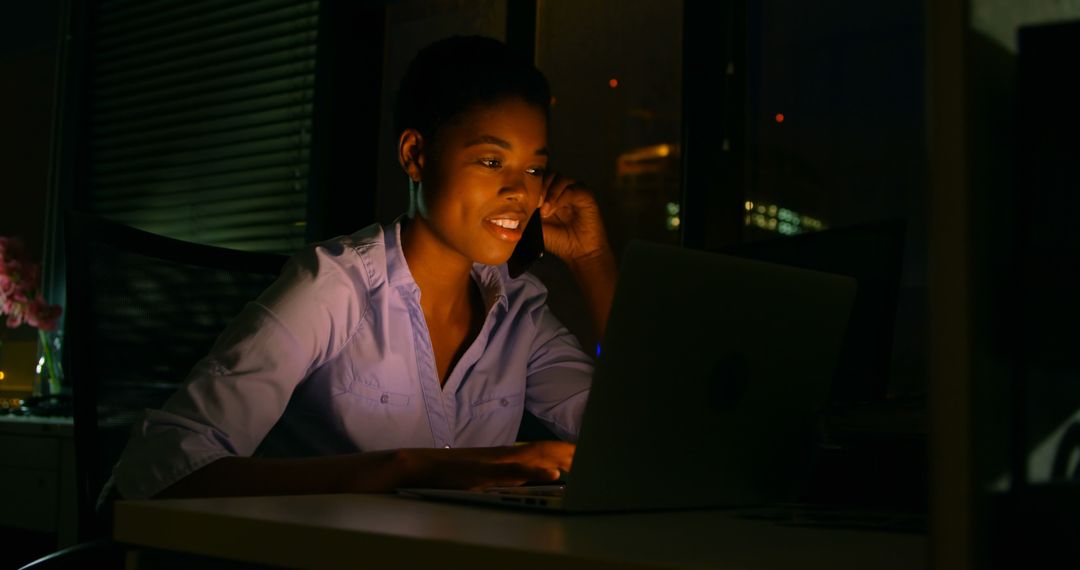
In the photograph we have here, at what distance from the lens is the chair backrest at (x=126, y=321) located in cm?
142

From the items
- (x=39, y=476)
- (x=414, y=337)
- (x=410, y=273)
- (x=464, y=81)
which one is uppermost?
(x=464, y=81)

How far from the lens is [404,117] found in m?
1.80

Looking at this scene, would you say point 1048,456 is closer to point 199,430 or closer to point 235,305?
point 199,430

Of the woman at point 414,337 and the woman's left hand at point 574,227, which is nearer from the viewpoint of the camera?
the woman at point 414,337

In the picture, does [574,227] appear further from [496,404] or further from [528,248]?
[496,404]

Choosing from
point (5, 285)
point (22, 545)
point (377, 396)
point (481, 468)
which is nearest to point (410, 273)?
point (377, 396)

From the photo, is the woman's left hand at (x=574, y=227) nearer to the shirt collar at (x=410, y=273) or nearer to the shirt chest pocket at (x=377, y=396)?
the shirt collar at (x=410, y=273)

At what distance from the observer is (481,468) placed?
100cm

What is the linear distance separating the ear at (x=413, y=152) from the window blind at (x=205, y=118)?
148cm

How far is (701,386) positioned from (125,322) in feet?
3.32

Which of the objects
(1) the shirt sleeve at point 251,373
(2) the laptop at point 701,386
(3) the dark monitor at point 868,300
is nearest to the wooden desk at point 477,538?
(2) the laptop at point 701,386

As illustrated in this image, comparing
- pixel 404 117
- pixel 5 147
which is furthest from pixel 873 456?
pixel 5 147

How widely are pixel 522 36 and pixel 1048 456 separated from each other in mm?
2512

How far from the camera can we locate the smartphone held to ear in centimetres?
188
